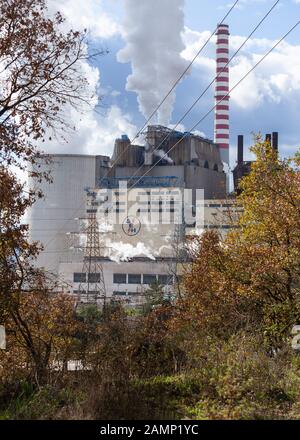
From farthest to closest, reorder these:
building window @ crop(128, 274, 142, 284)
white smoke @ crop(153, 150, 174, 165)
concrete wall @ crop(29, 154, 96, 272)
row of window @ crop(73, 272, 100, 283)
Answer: concrete wall @ crop(29, 154, 96, 272), white smoke @ crop(153, 150, 174, 165), building window @ crop(128, 274, 142, 284), row of window @ crop(73, 272, 100, 283)

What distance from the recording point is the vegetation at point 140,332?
27.3 feet

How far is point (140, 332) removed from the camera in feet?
38.0

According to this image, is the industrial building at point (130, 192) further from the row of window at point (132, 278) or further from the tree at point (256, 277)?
the tree at point (256, 277)

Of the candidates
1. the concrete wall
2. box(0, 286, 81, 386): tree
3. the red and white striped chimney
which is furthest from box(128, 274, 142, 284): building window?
box(0, 286, 81, 386): tree

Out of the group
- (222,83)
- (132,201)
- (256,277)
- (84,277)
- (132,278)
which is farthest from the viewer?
(222,83)

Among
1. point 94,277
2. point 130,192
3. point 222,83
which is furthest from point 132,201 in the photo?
point 222,83

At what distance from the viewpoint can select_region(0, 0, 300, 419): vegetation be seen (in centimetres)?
834

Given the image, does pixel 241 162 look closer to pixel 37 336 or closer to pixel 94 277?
pixel 94 277

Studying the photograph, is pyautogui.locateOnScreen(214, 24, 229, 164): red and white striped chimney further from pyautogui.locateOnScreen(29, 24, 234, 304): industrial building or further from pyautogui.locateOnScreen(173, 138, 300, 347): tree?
pyautogui.locateOnScreen(173, 138, 300, 347): tree

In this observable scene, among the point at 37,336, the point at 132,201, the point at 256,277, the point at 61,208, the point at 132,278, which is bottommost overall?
the point at 132,278

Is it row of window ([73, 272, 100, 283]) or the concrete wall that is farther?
the concrete wall
